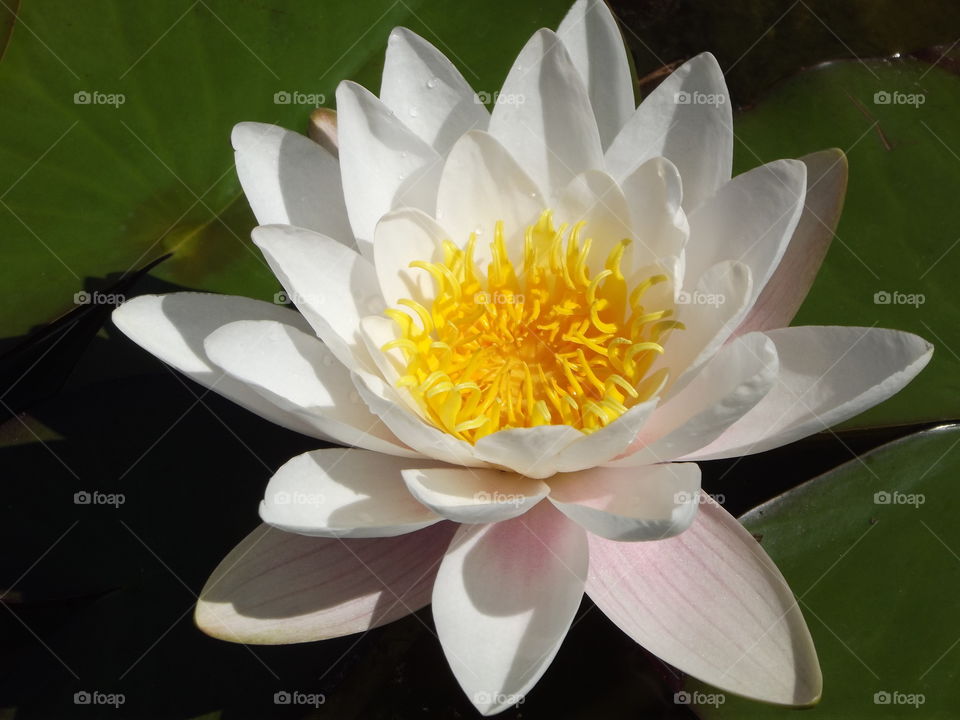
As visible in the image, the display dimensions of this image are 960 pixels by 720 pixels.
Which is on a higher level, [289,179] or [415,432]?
[289,179]

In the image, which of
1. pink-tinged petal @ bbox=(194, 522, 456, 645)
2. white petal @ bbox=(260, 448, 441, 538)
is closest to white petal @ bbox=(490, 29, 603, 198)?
white petal @ bbox=(260, 448, 441, 538)

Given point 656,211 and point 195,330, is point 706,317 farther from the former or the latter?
point 195,330

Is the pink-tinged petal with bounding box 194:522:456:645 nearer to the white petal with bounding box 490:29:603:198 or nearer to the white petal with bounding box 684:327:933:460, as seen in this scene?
the white petal with bounding box 684:327:933:460

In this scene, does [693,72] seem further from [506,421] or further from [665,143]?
[506,421]

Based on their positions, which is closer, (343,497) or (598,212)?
(343,497)

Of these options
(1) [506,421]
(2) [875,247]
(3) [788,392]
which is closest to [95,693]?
(1) [506,421]

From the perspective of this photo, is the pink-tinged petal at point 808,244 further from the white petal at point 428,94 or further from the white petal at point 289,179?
the white petal at point 289,179

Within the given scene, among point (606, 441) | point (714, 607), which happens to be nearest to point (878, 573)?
point (714, 607)
